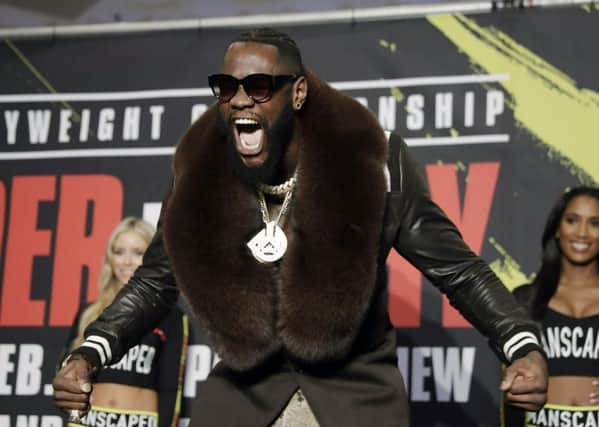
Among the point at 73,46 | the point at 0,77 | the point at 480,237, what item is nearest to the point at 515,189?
the point at 480,237

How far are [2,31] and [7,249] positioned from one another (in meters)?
1.27

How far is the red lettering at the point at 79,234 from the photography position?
5.80m

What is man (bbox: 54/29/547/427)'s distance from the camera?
266 cm

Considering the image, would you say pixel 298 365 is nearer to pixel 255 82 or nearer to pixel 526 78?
pixel 255 82

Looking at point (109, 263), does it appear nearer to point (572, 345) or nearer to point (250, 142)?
point (572, 345)

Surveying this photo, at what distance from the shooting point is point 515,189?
17.0 ft

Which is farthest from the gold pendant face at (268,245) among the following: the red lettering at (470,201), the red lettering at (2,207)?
the red lettering at (2,207)

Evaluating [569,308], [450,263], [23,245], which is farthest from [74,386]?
[23,245]

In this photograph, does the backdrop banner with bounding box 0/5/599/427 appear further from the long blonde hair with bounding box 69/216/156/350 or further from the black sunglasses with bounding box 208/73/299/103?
the black sunglasses with bounding box 208/73/299/103

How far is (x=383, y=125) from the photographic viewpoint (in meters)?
5.45

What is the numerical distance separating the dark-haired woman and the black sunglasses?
2.48m

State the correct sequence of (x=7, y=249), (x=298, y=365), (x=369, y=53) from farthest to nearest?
(x=7, y=249) < (x=369, y=53) < (x=298, y=365)

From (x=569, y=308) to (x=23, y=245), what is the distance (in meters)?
3.05

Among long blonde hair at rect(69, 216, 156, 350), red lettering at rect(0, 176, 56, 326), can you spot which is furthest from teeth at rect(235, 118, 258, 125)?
red lettering at rect(0, 176, 56, 326)
